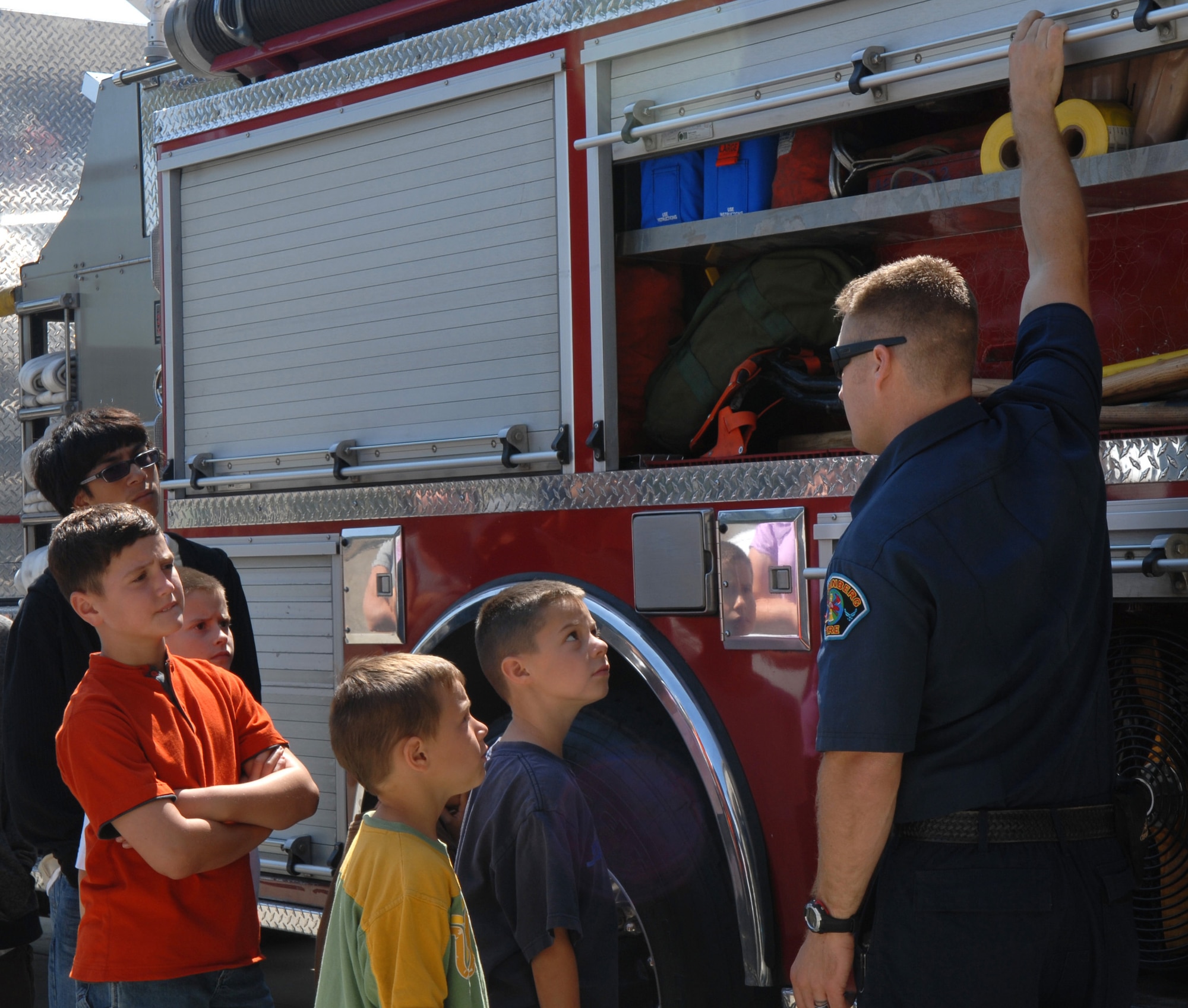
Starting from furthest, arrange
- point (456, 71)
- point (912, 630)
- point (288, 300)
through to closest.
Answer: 1. point (288, 300)
2. point (456, 71)
3. point (912, 630)

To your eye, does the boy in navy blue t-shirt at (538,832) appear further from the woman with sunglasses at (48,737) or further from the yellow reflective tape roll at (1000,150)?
the yellow reflective tape roll at (1000,150)

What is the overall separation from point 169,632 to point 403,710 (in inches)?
16.9

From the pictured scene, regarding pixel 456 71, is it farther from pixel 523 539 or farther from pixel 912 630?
pixel 912 630

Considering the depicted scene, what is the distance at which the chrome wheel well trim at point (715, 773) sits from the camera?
2.74 metres

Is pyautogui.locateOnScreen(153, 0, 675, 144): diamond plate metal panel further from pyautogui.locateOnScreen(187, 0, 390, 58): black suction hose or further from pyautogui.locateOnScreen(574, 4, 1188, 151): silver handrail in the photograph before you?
pyautogui.locateOnScreen(574, 4, 1188, 151): silver handrail

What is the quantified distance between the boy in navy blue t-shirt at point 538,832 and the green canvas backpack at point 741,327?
25.1 inches

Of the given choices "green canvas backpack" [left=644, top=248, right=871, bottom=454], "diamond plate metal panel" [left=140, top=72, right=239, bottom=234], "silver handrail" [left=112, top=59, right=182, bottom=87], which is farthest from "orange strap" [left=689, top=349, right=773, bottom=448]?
"silver handrail" [left=112, top=59, right=182, bottom=87]

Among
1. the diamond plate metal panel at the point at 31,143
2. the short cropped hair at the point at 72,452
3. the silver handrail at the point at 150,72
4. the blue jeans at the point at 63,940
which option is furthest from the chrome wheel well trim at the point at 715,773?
the diamond plate metal panel at the point at 31,143

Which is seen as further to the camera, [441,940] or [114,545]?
[114,545]

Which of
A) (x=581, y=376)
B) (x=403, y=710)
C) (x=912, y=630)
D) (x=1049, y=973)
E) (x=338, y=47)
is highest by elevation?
(x=338, y=47)

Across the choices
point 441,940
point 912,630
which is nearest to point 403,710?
point 441,940

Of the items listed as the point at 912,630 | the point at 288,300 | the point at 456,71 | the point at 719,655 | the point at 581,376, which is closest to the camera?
the point at 912,630

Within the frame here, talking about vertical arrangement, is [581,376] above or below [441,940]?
above

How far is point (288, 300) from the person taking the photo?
378 centimetres
